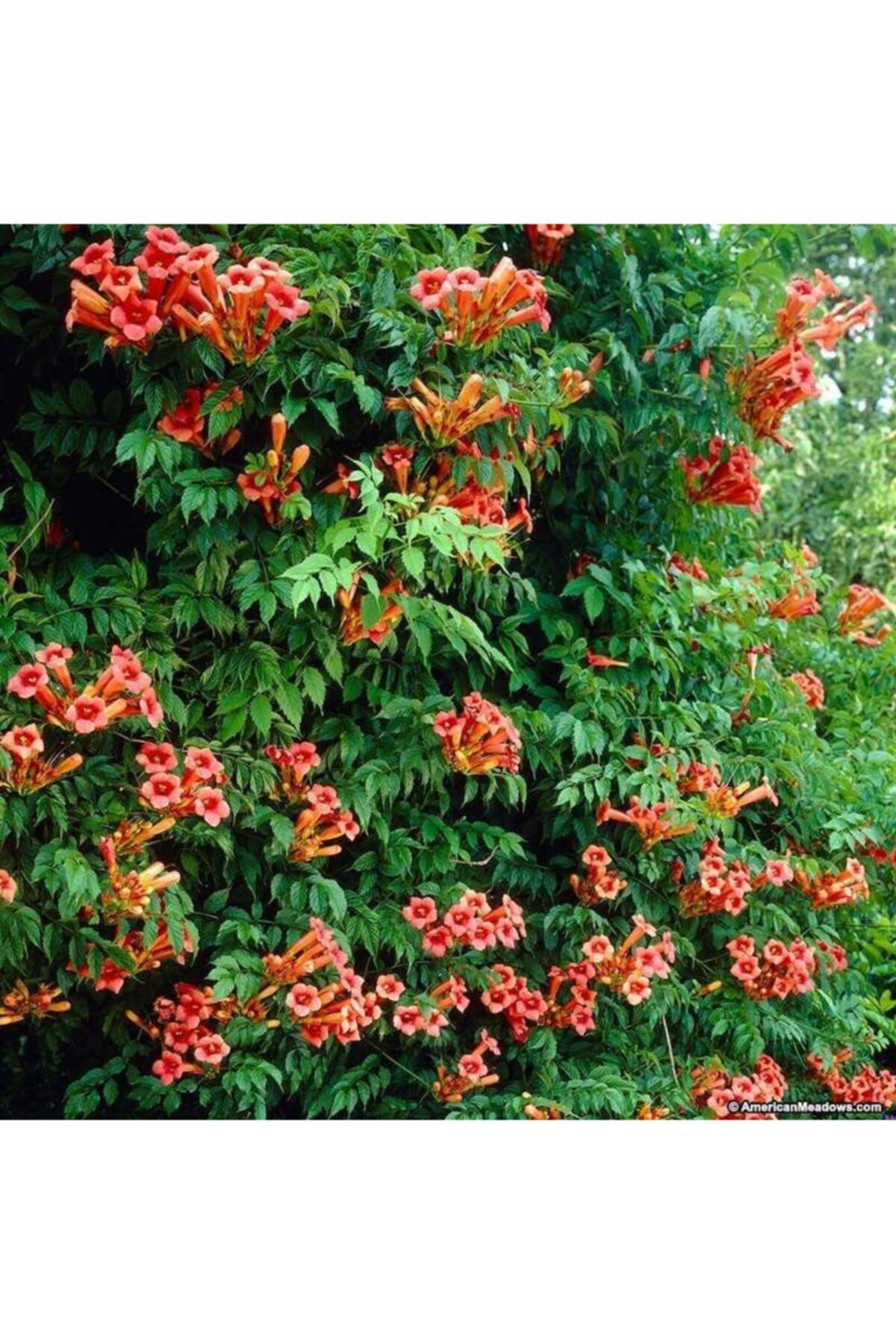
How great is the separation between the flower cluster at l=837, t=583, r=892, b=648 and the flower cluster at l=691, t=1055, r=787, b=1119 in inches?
68.5

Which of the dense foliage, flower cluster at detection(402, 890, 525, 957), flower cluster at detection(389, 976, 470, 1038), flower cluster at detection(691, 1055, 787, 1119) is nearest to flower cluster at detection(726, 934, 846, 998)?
the dense foliage

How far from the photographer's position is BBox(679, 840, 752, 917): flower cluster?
393 cm

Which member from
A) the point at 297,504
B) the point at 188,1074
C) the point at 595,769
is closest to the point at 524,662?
the point at 595,769

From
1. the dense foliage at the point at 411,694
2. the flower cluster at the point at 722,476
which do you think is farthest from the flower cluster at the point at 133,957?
the flower cluster at the point at 722,476

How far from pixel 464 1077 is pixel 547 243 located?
99.9 inches

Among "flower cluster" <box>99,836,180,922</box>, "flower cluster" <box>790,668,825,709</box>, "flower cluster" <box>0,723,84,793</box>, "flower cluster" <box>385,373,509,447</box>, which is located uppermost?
"flower cluster" <box>385,373,509,447</box>

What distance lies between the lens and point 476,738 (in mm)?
3438

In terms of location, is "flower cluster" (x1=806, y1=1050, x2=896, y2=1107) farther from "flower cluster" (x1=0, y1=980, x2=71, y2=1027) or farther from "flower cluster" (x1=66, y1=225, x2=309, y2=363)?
"flower cluster" (x1=66, y1=225, x2=309, y2=363)

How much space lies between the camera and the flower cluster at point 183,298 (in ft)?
10.0

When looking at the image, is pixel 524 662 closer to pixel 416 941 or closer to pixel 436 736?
pixel 436 736

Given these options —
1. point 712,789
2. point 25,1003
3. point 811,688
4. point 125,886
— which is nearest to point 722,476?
point 811,688

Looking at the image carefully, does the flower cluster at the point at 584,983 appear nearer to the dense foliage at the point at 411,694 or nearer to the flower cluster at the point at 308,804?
the dense foliage at the point at 411,694

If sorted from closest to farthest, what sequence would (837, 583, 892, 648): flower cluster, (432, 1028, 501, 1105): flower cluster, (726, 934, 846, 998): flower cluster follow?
(432, 1028, 501, 1105): flower cluster → (726, 934, 846, 998): flower cluster → (837, 583, 892, 648): flower cluster

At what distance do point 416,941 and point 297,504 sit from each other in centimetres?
128
